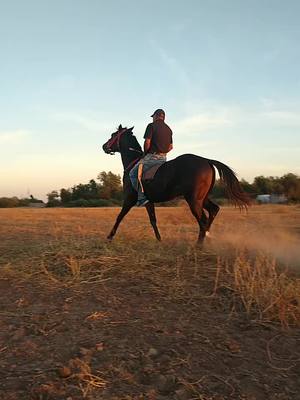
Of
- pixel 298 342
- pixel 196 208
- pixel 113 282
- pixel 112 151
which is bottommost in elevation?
pixel 298 342

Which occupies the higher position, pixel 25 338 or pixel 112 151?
pixel 112 151

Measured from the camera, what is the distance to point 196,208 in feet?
27.2

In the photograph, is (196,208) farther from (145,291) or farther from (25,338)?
(25,338)

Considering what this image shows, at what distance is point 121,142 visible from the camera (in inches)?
398

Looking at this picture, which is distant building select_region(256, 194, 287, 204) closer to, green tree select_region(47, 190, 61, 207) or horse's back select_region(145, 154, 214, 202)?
green tree select_region(47, 190, 61, 207)

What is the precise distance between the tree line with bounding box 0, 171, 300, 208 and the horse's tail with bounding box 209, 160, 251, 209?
111 ft

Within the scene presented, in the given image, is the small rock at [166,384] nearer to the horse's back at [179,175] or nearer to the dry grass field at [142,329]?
the dry grass field at [142,329]

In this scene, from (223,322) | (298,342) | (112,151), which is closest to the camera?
(298,342)

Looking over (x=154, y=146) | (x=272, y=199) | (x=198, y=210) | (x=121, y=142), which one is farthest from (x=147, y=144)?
(x=272, y=199)

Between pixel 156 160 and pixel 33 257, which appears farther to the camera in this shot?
pixel 156 160

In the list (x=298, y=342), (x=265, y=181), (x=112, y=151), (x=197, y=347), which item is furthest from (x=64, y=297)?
(x=265, y=181)

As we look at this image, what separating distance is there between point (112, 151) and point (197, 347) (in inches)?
268

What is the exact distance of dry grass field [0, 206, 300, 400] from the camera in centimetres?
347

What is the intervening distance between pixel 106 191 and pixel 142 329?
1686 inches
